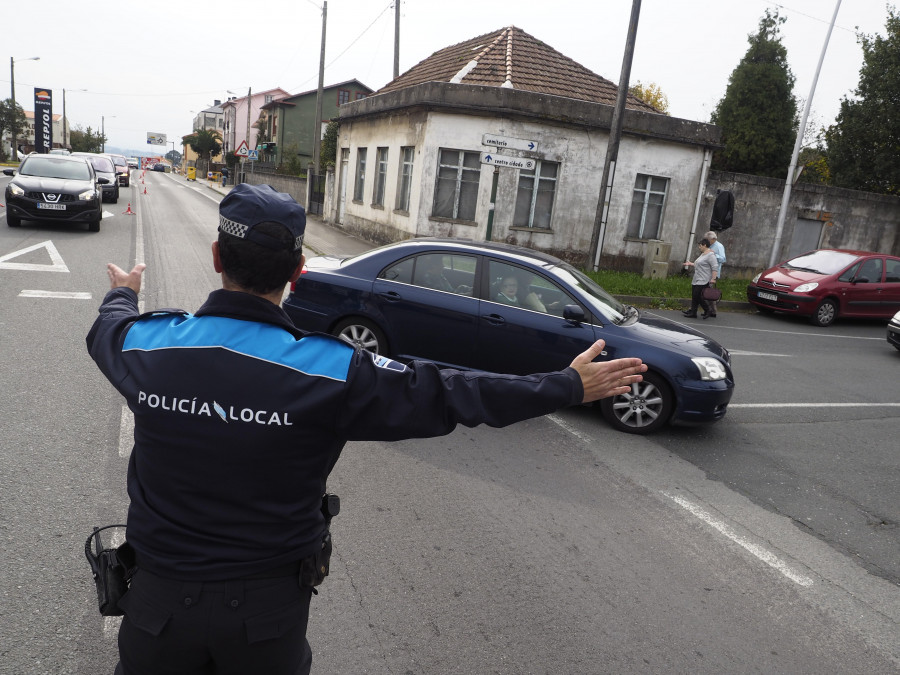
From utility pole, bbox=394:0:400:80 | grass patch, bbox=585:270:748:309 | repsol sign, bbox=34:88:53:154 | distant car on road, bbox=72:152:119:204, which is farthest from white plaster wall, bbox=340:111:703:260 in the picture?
repsol sign, bbox=34:88:53:154

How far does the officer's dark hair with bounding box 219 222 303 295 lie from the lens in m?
1.73

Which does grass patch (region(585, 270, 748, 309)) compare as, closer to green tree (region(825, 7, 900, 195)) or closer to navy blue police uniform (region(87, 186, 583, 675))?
green tree (region(825, 7, 900, 195))

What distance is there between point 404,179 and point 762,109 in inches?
995

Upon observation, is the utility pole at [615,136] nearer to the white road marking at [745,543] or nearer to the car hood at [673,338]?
the car hood at [673,338]

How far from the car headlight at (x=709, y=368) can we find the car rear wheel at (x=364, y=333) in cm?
308

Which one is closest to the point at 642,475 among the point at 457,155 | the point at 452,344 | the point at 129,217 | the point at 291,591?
the point at 452,344

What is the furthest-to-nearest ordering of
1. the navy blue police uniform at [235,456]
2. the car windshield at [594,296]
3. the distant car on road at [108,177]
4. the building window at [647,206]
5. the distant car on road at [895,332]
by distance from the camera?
the distant car on road at [108,177], the building window at [647,206], the distant car on road at [895,332], the car windshield at [594,296], the navy blue police uniform at [235,456]

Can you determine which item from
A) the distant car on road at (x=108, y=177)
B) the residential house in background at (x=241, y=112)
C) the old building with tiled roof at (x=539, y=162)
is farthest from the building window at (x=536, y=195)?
the residential house in background at (x=241, y=112)

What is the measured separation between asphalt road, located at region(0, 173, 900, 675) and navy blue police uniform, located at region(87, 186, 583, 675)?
1.53 meters

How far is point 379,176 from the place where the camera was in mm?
21312

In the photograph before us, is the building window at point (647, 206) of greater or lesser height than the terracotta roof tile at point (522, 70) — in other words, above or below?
below

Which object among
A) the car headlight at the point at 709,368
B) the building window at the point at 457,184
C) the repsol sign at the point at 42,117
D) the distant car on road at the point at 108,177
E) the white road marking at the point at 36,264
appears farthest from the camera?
the repsol sign at the point at 42,117

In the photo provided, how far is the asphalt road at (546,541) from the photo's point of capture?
10.6 feet

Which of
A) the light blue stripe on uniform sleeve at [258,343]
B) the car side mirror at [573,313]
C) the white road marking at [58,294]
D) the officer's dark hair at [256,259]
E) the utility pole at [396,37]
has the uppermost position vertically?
the utility pole at [396,37]
